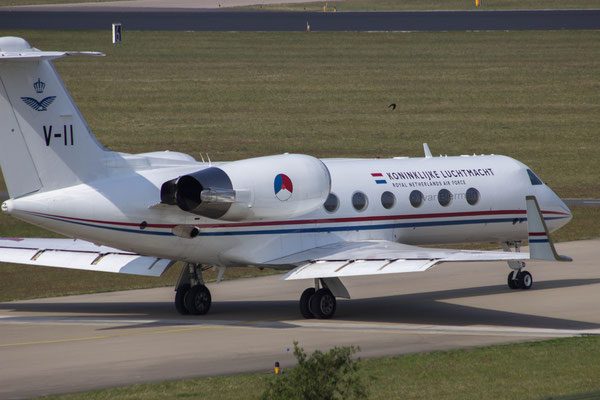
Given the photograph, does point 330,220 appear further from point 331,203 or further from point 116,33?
point 116,33

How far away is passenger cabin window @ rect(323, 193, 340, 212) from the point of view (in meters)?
25.8

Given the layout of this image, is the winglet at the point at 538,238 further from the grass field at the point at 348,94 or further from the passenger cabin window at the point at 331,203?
the grass field at the point at 348,94

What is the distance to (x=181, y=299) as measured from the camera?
26.1m

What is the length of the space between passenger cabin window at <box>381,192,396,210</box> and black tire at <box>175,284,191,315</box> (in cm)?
482

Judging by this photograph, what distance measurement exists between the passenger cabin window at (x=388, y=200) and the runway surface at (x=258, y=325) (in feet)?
7.74

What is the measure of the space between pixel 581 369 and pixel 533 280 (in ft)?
36.8

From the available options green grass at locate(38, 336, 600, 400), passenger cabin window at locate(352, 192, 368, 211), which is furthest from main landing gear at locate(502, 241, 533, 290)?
green grass at locate(38, 336, 600, 400)

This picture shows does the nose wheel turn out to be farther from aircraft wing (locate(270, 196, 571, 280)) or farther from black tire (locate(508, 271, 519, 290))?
aircraft wing (locate(270, 196, 571, 280))

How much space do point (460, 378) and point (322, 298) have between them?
6.55 metres

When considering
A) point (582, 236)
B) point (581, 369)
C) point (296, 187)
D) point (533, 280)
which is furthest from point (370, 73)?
point (581, 369)

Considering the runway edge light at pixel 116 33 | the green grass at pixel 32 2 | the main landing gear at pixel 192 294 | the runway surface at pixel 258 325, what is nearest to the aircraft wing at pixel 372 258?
the runway surface at pixel 258 325

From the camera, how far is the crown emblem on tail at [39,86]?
74.5 feet

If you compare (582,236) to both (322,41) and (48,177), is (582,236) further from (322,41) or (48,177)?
(322,41)

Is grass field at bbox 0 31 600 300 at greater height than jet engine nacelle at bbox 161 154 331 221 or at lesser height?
greater
